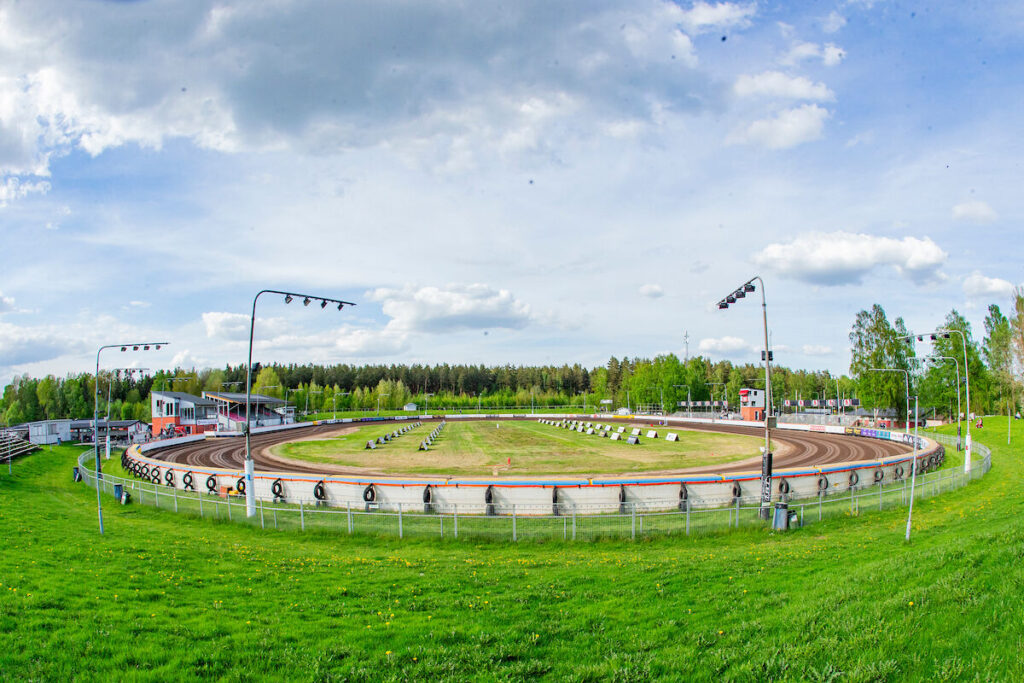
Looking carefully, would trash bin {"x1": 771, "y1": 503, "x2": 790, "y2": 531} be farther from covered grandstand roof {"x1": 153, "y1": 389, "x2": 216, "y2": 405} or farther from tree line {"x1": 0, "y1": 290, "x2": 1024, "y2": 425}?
covered grandstand roof {"x1": 153, "y1": 389, "x2": 216, "y2": 405}

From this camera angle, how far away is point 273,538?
22.6 m

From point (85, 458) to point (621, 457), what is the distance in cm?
5015

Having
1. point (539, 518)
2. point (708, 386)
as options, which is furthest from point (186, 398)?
point (708, 386)

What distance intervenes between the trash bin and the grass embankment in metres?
3.50

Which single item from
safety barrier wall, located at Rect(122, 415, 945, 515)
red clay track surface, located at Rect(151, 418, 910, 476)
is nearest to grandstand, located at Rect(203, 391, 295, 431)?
red clay track surface, located at Rect(151, 418, 910, 476)

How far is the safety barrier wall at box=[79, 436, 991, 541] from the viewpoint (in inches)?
846

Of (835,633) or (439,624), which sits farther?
(439,624)

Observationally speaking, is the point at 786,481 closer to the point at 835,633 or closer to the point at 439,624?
the point at 835,633

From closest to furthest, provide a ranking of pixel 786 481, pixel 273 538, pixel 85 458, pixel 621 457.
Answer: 1. pixel 273 538
2. pixel 786 481
3. pixel 621 457
4. pixel 85 458

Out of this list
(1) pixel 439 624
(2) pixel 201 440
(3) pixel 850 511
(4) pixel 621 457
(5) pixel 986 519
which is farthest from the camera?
(2) pixel 201 440

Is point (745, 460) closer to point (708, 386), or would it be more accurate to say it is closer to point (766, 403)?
point (766, 403)

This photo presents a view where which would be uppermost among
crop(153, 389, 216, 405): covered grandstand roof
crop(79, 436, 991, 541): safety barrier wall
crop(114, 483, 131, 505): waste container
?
crop(153, 389, 216, 405): covered grandstand roof

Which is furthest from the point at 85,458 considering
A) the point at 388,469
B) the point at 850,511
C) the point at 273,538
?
the point at 850,511

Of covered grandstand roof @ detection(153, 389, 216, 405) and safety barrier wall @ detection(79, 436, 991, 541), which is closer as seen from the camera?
safety barrier wall @ detection(79, 436, 991, 541)
